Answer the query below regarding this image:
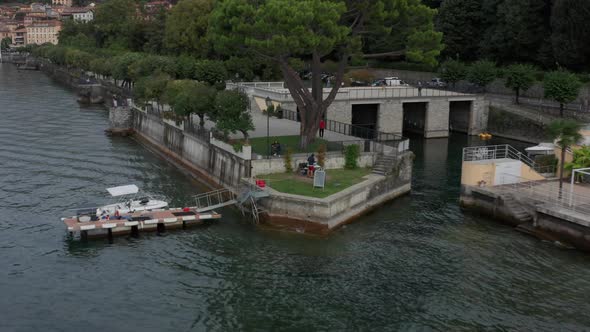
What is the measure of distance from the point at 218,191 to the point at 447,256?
15.7 metres

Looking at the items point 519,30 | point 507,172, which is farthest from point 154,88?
point 519,30

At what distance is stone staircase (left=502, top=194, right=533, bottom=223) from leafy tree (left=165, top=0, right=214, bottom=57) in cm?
5945

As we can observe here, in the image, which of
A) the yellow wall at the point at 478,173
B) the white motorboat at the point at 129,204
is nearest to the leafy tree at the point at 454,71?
the yellow wall at the point at 478,173

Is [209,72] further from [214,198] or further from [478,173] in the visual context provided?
[478,173]

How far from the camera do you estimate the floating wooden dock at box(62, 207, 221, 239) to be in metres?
33.1

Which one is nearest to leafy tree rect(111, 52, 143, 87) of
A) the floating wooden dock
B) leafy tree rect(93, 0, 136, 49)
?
the floating wooden dock

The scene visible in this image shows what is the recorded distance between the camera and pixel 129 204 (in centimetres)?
3606

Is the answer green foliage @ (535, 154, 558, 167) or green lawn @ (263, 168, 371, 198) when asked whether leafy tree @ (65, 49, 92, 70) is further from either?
green foliage @ (535, 154, 558, 167)

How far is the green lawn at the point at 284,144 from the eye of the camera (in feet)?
139

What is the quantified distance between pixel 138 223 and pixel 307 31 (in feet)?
48.1

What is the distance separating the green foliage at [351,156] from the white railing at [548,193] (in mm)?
8782

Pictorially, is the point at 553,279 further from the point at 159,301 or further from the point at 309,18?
the point at 309,18

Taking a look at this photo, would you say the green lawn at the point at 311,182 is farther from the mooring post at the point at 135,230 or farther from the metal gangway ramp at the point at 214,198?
the mooring post at the point at 135,230

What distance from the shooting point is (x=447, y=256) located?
31.3 meters
